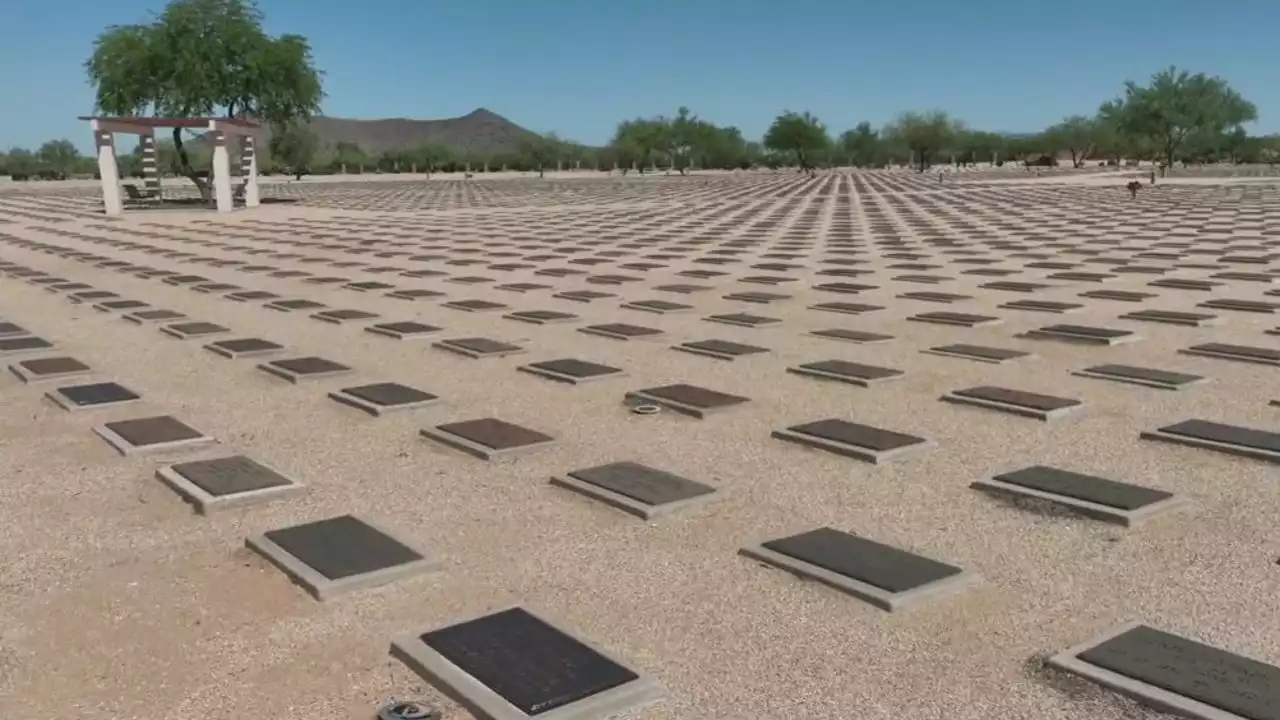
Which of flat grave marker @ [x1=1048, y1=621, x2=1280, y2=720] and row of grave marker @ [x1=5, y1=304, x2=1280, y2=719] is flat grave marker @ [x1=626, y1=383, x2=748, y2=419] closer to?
row of grave marker @ [x1=5, y1=304, x2=1280, y2=719]

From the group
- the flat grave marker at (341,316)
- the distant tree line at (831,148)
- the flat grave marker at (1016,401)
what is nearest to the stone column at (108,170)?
the flat grave marker at (341,316)

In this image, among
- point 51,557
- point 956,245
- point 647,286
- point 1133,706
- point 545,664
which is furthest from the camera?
point 956,245

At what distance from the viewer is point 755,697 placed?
2.51 metres

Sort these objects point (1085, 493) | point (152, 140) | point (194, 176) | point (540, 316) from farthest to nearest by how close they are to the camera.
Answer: point (194, 176) < point (152, 140) < point (540, 316) < point (1085, 493)

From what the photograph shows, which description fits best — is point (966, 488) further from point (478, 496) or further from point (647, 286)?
point (647, 286)

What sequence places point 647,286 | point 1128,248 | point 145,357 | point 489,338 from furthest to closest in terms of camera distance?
point 1128,248 → point 647,286 → point 489,338 → point 145,357

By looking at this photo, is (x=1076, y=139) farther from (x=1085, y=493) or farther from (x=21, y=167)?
(x=1085, y=493)

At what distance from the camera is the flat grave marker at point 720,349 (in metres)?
6.84

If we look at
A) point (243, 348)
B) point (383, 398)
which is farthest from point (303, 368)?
point (383, 398)

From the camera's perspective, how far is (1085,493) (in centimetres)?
387

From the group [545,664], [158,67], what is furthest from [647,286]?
[158,67]

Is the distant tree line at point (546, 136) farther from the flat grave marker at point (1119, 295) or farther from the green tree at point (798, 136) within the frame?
the flat grave marker at point (1119, 295)

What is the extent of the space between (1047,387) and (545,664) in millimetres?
3988

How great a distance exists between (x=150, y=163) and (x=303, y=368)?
23196 millimetres
